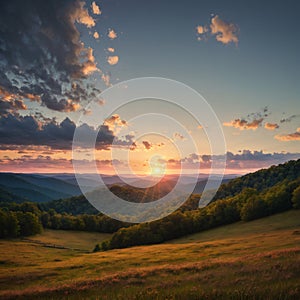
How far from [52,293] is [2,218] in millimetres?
101644

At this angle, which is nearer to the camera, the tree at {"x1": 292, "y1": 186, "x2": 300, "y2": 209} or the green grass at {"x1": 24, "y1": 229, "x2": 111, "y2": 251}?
the tree at {"x1": 292, "y1": 186, "x2": 300, "y2": 209}

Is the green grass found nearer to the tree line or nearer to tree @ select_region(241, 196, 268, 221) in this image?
the tree line

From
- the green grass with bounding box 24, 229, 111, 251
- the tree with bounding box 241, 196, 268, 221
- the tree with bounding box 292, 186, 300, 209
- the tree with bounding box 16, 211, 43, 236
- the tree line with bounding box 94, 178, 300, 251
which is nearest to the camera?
the tree with bounding box 292, 186, 300, 209

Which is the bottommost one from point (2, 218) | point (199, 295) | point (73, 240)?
point (73, 240)

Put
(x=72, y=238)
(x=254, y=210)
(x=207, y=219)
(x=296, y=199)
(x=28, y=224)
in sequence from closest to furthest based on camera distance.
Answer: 1. (x=296, y=199)
2. (x=254, y=210)
3. (x=207, y=219)
4. (x=28, y=224)
5. (x=72, y=238)

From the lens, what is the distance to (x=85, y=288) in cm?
1542

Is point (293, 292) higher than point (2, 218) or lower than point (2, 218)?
higher

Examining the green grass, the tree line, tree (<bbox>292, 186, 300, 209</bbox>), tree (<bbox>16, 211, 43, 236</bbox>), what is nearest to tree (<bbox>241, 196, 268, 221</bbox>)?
the tree line

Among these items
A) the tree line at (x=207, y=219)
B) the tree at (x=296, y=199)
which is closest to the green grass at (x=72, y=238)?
the tree line at (x=207, y=219)

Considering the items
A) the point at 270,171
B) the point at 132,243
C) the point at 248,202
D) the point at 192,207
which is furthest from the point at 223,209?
the point at 270,171

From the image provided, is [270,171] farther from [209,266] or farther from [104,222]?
[209,266]

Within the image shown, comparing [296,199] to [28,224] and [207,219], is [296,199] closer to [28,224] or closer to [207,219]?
[207,219]

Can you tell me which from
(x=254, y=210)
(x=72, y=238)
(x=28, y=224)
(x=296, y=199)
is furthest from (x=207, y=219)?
(x=28, y=224)

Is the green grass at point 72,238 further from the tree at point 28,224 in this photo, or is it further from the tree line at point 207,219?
the tree line at point 207,219
